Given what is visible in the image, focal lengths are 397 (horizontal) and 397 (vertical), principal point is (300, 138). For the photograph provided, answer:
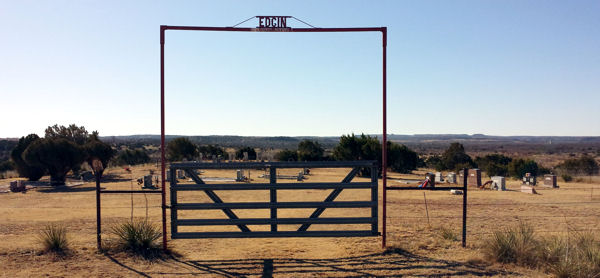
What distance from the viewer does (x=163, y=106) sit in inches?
275

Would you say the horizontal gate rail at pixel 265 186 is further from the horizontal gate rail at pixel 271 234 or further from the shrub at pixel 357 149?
the shrub at pixel 357 149

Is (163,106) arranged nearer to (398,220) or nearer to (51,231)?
(51,231)

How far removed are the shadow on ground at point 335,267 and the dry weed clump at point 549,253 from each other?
20.2 inches

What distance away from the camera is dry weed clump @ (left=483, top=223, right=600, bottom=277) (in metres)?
5.52

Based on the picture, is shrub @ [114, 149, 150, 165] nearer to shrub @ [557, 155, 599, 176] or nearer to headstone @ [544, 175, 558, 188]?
headstone @ [544, 175, 558, 188]

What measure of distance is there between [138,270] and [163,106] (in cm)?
275

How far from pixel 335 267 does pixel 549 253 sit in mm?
3295

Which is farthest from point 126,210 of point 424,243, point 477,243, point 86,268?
point 477,243

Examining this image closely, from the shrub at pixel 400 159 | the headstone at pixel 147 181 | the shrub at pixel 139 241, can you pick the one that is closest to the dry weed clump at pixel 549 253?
the shrub at pixel 139 241

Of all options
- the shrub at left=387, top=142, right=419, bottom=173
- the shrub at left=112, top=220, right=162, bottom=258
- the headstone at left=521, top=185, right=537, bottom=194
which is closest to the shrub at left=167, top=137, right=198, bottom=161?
the shrub at left=387, top=142, right=419, bottom=173

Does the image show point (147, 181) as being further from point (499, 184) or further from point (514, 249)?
point (514, 249)

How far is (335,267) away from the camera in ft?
20.6

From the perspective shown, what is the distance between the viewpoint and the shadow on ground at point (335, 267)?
5941 mm

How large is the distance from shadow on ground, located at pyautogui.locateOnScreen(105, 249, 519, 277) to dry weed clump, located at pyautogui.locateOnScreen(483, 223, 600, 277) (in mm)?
512
